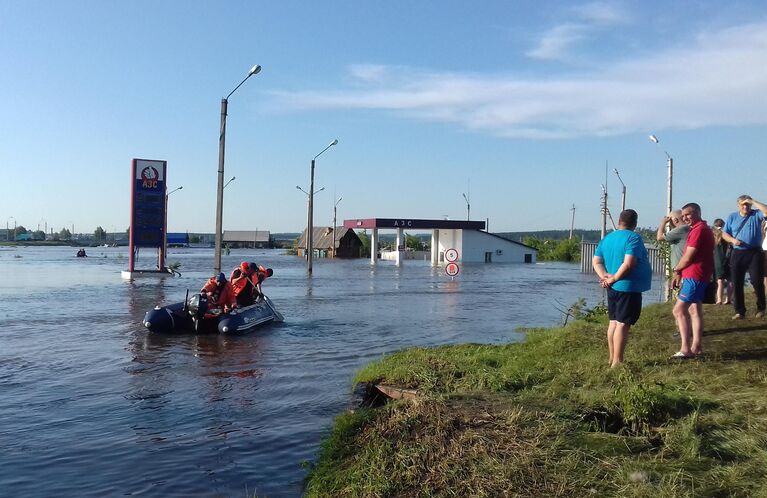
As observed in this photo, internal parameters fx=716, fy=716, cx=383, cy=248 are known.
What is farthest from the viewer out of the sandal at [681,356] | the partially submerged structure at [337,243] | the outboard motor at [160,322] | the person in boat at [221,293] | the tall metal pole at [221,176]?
the partially submerged structure at [337,243]

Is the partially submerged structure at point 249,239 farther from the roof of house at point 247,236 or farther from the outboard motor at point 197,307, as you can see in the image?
the outboard motor at point 197,307

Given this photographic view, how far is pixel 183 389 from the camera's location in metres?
9.98

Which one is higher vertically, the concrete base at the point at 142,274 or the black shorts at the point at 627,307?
the black shorts at the point at 627,307

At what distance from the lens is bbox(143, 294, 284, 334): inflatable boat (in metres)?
15.7

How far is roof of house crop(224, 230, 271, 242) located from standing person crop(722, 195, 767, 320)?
147 meters

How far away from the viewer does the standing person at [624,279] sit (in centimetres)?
735

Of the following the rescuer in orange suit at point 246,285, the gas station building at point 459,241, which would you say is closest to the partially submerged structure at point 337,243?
the gas station building at point 459,241

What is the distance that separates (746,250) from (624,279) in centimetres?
366

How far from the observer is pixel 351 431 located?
21.6ft

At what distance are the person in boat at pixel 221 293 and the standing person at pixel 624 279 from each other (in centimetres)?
1078

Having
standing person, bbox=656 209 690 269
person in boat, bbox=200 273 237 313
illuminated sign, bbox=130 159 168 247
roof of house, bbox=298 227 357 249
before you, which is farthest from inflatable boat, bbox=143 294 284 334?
roof of house, bbox=298 227 357 249

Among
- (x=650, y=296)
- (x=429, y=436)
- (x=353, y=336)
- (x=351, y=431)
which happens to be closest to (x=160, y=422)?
(x=351, y=431)

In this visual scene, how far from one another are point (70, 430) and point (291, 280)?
29687 millimetres

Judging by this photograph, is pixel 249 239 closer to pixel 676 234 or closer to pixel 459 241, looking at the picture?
pixel 459 241
